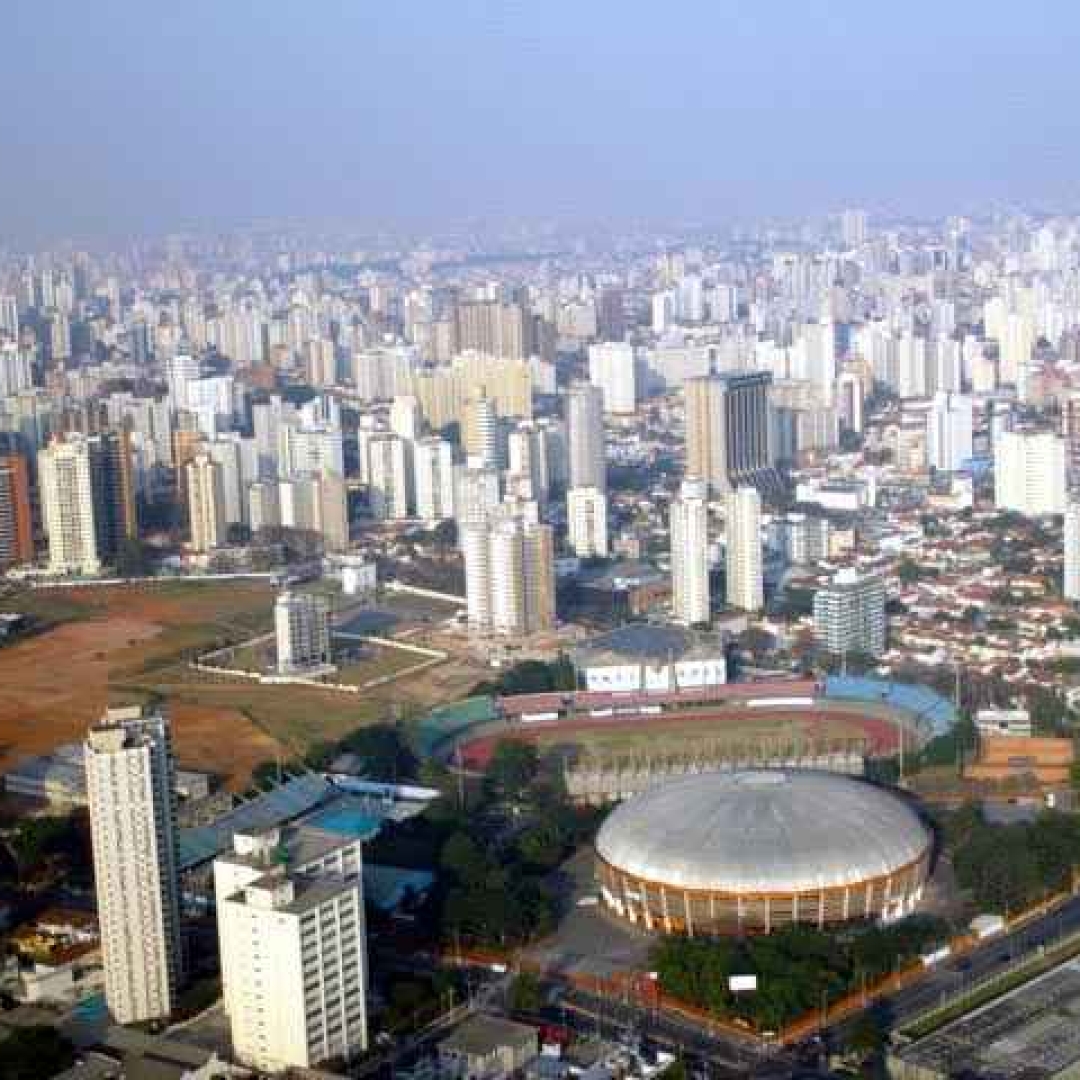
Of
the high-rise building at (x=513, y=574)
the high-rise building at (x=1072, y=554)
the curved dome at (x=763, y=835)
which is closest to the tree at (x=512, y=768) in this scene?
the curved dome at (x=763, y=835)

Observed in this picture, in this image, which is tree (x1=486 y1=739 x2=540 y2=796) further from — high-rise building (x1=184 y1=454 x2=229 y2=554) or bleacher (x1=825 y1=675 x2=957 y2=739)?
high-rise building (x1=184 y1=454 x2=229 y2=554)

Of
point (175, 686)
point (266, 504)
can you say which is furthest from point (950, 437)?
point (175, 686)

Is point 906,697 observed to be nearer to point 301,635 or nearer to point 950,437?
point 301,635

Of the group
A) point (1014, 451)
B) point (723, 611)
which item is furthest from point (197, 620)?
point (1014, 451)

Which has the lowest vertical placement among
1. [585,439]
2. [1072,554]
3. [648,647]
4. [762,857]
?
[762,857]

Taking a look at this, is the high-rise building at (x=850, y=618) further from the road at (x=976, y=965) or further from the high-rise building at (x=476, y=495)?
the road at (x=976, y=965)

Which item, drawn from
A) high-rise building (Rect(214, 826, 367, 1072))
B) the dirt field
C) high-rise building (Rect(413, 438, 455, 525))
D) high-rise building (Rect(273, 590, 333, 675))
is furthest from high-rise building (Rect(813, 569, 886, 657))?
high-rise building (Rect(214, 826, 367, 1072))
